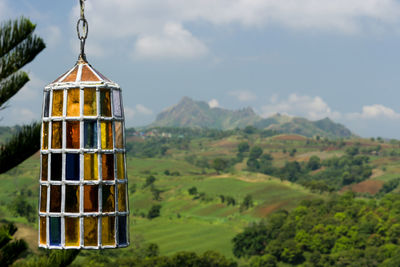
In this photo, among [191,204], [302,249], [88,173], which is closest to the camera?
[88,173]

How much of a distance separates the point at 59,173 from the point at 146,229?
117 m

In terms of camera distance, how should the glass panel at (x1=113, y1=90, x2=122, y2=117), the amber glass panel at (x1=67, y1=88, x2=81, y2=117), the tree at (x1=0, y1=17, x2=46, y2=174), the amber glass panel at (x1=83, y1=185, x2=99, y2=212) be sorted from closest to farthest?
the amber glass panel at (x1=83, y1=185, x2=99, y2=212)
the amber glass panel at (x1=67, y1=88, x2=81, y2=117)
the glass panel at (x1=113, y1=90, x2=122, y2=117)
the tree at (x1=0, y1=17, x2=46, y2=174)

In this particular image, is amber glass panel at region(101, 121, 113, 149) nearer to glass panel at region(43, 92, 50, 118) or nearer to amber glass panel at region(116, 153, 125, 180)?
amber glass panel at region(116, 153, 125, 180)

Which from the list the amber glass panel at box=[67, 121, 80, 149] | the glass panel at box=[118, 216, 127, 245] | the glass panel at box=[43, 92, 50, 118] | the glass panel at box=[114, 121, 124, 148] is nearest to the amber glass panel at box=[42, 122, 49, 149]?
the glass panel at box=[43, 92, 50, 118]

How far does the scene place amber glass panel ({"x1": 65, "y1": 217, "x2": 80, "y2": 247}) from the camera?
6.68 m

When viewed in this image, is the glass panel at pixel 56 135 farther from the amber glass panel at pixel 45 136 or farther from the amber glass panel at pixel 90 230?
the amber glass panel at pixel 90 230

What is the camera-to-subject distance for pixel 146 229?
401 ft

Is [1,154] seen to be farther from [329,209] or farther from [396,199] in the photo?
[396,199]

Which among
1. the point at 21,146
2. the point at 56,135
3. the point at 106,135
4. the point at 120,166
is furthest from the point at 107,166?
the point at 21,146

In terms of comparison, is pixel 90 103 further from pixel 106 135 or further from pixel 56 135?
pixel 56 135

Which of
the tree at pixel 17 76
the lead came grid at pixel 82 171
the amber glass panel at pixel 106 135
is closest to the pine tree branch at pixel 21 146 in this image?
the tree at pixel 17 76

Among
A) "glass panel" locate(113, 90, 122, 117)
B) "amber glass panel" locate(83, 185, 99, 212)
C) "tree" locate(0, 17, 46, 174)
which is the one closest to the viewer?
"amber glass panel" locate(83, 185, 99, 212)

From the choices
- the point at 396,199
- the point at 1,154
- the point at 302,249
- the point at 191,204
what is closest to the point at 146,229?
the point at 191,204

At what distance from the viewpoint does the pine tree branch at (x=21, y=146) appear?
12.2m
